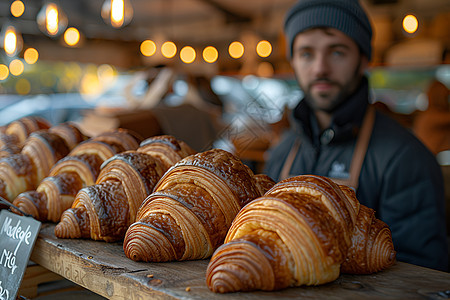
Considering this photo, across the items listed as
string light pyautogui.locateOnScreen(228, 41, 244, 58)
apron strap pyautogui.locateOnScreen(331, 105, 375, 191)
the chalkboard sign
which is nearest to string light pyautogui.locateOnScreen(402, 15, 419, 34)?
string light pyautogui.locateOnScreen(228, 41, 244, 58)

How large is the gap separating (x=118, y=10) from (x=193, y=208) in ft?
10.0

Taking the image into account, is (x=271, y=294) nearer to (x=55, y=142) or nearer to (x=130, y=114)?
(x=55, y=142)

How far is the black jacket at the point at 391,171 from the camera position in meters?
1.85

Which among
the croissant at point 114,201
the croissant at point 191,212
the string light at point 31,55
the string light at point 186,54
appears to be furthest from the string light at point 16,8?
the croissant at point 191,212

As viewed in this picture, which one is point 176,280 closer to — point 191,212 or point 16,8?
point 191,212

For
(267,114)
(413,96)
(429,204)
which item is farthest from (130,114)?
(413,96)

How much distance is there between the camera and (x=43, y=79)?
10.7m

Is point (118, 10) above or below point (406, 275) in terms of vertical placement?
above

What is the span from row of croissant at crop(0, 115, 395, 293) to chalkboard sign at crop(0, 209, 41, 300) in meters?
0.06

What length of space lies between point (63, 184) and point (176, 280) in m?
0.56

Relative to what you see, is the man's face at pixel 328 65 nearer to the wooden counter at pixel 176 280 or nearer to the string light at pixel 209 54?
the wooden counter at pixel 176 280

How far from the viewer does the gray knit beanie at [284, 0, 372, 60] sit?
80.3 inches

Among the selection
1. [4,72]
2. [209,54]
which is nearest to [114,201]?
[209,54]

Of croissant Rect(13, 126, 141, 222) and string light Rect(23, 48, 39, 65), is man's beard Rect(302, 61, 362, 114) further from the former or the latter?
string light Rect(23, 48, 39, 65)
